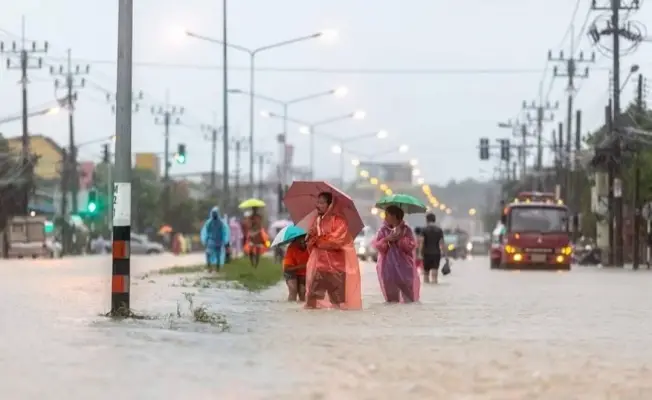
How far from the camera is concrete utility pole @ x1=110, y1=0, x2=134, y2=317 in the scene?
16.7 metres

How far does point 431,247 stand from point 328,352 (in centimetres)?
2079

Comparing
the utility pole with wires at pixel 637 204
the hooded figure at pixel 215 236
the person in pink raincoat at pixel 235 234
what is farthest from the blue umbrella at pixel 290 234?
the utility pole with wires at pixel 637 204

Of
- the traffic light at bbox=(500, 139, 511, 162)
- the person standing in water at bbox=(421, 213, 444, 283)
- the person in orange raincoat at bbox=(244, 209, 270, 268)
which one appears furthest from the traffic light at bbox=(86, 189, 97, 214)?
the person standing in water at bbox=(421, 213, 444, 283)

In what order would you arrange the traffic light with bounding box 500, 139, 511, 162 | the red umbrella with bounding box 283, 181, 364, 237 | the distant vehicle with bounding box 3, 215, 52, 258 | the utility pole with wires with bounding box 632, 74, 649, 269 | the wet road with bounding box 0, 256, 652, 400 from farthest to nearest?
1. the traffic light with bounding box 500, 139, 511, 162
2. the distant vehicle with bounding box 3, 215, 52, 258
3. the utility pole with wires with bounding box 632, 74, 649, 269
4. the red umbrella with bounding box 283, 181, 364, 237
5. the wet road with bounding box 0, 256, 652, 400

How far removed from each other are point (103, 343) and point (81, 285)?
14201mm

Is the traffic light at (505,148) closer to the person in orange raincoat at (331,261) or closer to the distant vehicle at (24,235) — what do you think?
the distant vehicle at (24,235)

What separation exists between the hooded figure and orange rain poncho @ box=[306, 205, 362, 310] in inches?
567

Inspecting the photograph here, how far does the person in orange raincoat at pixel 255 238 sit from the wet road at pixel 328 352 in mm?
13739

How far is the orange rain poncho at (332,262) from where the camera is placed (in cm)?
1969

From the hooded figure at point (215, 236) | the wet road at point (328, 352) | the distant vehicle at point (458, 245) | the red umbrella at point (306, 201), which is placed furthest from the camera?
the distant vehicle at point (458, 245)

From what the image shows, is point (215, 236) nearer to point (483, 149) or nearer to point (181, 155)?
point (181, 155)

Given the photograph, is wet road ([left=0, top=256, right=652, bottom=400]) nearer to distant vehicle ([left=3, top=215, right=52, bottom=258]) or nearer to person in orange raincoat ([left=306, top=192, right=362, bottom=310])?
person in orange raincoat ([left=306, top=192, right=362, bottom=310])

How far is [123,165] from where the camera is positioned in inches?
662

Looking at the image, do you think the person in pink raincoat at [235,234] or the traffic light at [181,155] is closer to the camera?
the person in pink raincoat at [235,234]
